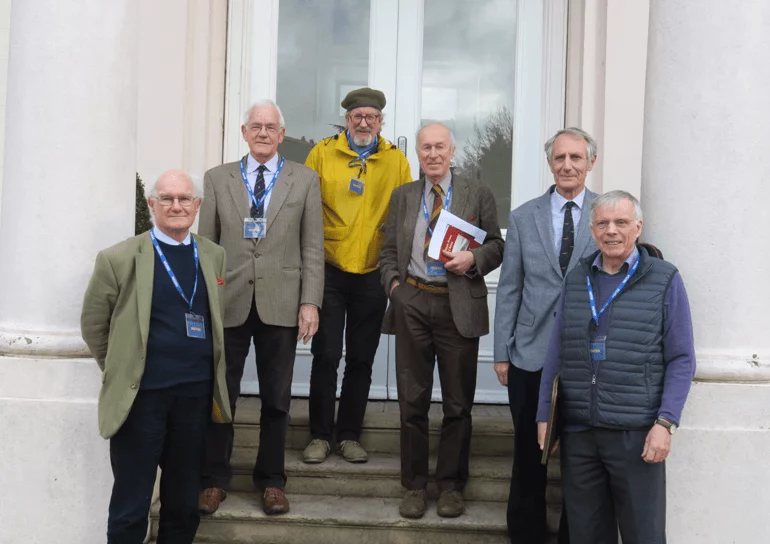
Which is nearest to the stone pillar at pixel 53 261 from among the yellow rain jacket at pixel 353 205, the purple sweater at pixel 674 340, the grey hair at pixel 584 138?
the yellow rain jacket at pixel 353 205

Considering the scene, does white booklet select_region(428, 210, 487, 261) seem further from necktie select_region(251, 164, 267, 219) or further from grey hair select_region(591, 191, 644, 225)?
grey hair select_region(591, 191, 644, 225)

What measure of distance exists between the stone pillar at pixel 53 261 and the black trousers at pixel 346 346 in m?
1.17

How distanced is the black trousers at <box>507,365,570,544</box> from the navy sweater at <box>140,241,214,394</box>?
1.31m

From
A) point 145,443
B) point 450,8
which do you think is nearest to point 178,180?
point 145,443

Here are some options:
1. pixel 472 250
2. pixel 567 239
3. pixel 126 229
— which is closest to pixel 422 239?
pixel 472 250

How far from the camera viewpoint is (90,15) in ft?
11.9

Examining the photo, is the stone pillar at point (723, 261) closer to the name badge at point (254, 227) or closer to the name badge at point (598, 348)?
the name badge at point (598, 348)

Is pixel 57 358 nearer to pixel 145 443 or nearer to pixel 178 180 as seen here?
pixel 145 443

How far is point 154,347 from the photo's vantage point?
3.13 meters

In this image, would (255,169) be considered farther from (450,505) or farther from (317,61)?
(317,61)

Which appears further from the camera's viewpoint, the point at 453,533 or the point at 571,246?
the point at 453,533

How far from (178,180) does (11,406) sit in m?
1.29

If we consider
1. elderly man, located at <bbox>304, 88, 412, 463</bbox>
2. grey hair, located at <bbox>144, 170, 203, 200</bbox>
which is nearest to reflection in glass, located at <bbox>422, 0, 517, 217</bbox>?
elderly man, located at <bbox>304, 88, 412, 463</bbox>

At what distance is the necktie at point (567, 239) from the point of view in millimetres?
3496
